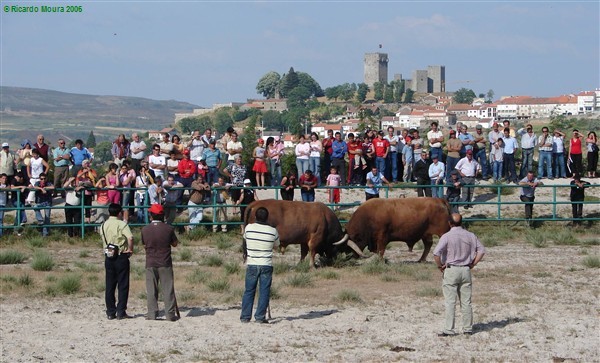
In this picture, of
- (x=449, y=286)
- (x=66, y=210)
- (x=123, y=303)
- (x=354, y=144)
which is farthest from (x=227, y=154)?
(x=449, y=286)

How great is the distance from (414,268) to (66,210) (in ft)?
29.2

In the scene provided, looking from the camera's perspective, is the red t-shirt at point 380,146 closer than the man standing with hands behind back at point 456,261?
No

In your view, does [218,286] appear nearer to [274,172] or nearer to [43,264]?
[43,264]

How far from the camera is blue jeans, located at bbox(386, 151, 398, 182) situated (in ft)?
95.6

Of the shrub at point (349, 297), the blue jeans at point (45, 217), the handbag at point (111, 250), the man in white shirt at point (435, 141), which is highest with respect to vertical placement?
the man in white shirt at point (435, 141)

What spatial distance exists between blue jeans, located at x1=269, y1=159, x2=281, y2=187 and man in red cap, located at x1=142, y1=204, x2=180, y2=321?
42.4 ft

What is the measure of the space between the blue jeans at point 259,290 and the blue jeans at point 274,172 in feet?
42.9

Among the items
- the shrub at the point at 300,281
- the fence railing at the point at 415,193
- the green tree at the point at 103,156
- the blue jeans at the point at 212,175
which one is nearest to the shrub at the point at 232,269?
the shrub at the point at 300,281

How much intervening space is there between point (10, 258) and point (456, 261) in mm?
10678

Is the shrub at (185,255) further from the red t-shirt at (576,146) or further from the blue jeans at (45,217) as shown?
the red t-shirt at (576,146)

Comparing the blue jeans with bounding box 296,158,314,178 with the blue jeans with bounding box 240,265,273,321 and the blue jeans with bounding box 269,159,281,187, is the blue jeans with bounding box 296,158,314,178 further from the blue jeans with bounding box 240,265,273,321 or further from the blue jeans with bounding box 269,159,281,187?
the blue jeans with bounding box 240,265,273,321

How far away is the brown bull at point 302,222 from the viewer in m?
19.4

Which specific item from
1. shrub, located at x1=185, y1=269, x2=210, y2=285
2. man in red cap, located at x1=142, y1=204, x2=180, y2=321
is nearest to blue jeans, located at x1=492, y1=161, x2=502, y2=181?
shrub, located at x1=185, y1=269, x2=210, y2=285

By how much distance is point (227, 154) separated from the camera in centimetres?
2856
